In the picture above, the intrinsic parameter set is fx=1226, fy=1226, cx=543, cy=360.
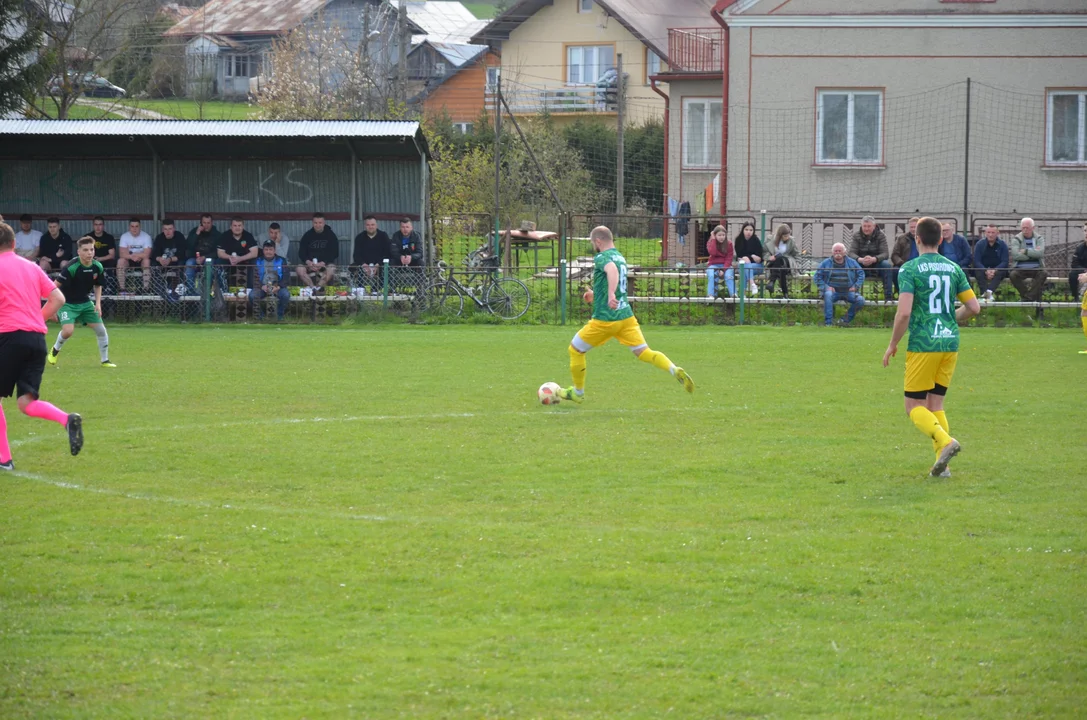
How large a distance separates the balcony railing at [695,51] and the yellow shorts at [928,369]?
24.7 meters

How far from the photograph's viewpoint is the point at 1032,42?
2733 centimetres

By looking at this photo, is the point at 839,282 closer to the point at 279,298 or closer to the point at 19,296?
the point at 279,298

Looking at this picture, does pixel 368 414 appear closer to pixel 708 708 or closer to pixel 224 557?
pixel 224 557

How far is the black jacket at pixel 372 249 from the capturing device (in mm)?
23406

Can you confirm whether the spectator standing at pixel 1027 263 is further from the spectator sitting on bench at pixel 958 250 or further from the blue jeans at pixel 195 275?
the blue jeans at pixel 195 275

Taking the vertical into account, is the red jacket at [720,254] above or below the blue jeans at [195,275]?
above

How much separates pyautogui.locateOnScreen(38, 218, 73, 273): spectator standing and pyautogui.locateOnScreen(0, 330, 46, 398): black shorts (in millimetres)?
14367

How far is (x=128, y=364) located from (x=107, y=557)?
989 cm

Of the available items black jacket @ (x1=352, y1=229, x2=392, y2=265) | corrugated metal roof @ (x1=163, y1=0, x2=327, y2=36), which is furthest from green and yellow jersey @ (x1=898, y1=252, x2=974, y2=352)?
corrugated metal roof @ (x1=163, y1=0, x2=327, y2=36)

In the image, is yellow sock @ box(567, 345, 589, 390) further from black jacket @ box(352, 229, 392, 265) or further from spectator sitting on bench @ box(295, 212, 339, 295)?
spectator sitting on bench @ box(295, 212, 339, 295)

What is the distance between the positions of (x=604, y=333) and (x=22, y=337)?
5838 millimetres

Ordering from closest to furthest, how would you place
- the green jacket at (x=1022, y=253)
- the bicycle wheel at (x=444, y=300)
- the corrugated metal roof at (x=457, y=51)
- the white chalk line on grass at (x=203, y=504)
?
the white chalk line on grass at (x=203, y=504) → the green jacket at (x=1022, y=253) → the bicycle wheel at (x=444, y=300) → the corrugated metal roof at (x=457, y=51)

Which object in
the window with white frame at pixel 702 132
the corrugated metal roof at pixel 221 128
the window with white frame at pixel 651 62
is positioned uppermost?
the window with white frame at pixel 651 62

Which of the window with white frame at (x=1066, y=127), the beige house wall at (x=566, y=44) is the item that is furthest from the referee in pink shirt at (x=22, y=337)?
the beige house wall at (x=566, y=44)
